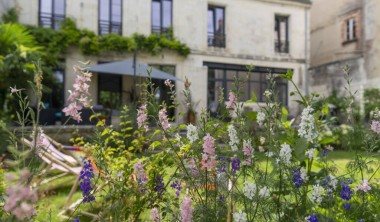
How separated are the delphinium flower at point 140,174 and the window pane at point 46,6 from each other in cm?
1419

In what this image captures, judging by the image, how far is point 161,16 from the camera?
16.2m

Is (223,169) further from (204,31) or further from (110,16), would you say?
(204,31)

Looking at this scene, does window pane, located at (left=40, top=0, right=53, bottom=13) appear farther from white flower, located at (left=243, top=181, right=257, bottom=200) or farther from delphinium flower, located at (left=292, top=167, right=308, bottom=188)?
white flower, located at (left=243, top=181, right=257, bottom=200)

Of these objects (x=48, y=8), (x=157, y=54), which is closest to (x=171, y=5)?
(x=157, y=54)

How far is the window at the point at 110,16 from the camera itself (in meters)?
15.3

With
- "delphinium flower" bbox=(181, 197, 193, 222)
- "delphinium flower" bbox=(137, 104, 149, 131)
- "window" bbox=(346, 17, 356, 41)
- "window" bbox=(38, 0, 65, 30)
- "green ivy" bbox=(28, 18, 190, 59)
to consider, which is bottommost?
"delphinium flower" bbox=(181, 197, 193, 222)

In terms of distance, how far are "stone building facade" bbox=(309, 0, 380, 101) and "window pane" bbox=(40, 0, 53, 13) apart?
41.6 feet

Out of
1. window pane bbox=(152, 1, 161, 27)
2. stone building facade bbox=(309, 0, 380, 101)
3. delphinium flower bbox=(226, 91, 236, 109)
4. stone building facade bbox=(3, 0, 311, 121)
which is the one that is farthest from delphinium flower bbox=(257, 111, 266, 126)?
stone building facade bbox=(309, 0, 380, 101)

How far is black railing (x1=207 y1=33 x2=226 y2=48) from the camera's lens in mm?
17062

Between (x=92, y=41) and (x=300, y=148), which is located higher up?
(x=92, y=41)

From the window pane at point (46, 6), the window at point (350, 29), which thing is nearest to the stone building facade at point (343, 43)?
the window at point (350, 29)

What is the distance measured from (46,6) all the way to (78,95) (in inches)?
572

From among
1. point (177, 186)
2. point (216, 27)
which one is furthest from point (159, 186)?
point (216, 27)

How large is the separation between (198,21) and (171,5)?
4.42 feet
